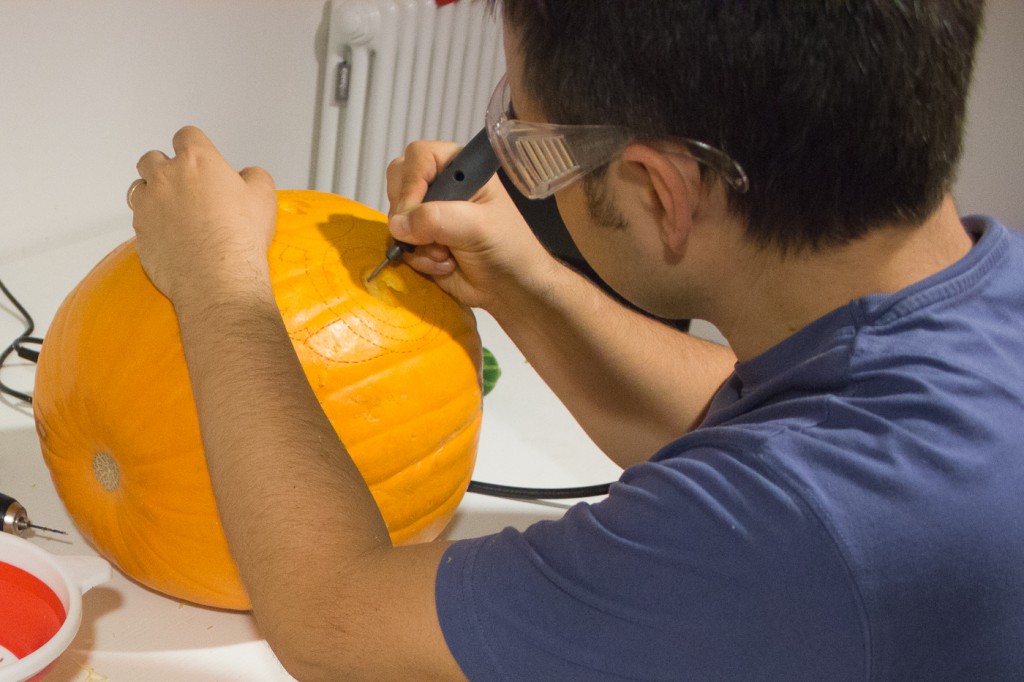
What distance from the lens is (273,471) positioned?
716 mm

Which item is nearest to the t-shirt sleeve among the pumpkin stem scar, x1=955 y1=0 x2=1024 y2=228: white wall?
the pumpkin stem scar

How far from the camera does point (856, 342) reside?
65cm

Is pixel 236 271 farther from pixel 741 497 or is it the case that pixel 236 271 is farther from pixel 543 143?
pixel 741 497

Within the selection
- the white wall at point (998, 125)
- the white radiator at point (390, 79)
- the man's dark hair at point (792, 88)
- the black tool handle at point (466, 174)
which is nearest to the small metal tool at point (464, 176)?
the black tool handle at point (466, 174)

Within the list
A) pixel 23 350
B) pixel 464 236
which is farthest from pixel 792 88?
pixel 23 350

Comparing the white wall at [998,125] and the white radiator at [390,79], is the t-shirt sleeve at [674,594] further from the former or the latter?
the white wall at [998,125]

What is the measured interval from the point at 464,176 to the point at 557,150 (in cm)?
24

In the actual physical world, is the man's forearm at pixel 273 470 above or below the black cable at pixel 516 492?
above

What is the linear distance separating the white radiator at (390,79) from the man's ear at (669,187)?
1.24 meters

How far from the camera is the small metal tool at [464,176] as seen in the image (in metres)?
0.95

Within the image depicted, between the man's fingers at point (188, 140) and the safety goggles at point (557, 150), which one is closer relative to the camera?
the safety goggles at point (557, 150)

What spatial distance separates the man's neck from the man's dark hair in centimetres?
1

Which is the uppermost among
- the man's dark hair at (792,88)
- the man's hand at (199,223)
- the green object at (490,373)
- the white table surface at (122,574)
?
the man's dark hair at (792,88)

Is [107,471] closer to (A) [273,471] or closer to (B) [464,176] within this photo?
(A) [273,471]
